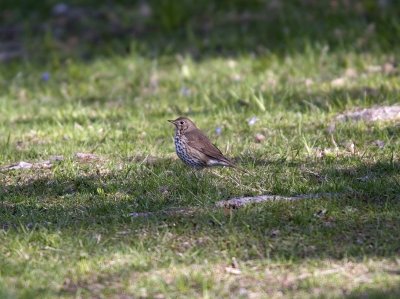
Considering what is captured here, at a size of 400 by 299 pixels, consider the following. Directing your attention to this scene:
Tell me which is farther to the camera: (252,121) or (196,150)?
(252,121)

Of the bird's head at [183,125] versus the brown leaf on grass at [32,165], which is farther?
the bird's head at [183,125]

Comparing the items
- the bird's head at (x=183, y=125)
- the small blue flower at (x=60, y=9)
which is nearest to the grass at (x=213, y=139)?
the bird's head at (x=183, y=125)

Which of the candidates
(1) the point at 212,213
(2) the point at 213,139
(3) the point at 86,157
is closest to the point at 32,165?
(3) the point at 86,157

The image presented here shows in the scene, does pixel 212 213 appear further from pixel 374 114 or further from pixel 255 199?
pixel 374 114

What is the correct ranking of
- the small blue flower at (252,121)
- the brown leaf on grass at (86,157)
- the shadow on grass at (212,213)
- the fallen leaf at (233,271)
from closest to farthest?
the fallen leaf at (233,271)
the shadow on grass at (212,213)
the brown leaf on grass at (86,157)
the small blue flower at (252,121)

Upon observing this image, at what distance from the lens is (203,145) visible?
703 centimetres

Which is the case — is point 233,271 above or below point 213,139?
above

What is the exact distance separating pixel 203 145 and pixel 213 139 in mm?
1048

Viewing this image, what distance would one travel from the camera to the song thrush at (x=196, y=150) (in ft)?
22.5

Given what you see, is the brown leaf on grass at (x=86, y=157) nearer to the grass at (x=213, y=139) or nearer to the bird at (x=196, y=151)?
the grass at (x=213, y=139)

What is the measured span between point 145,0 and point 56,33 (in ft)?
4.74

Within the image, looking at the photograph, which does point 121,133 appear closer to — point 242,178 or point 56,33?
point 242,178

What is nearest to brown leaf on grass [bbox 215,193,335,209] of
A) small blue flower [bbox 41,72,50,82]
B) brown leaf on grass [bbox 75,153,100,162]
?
brown leaf on grass [bbox 75,153,100,162]

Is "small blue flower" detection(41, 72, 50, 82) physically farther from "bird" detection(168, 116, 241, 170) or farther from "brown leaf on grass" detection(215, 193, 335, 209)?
"brown leaf on grass" detection(215, 193, 335, 209)
